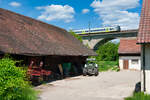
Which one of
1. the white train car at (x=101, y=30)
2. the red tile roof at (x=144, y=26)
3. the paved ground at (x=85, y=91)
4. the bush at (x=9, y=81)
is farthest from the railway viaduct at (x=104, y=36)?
the bush at (x=9, y=81)

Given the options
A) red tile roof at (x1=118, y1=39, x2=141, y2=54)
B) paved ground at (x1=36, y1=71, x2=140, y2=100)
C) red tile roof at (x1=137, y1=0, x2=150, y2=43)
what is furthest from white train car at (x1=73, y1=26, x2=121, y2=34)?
A: red tile roof at (x1=137, y1=0, x2=150, y2=43)

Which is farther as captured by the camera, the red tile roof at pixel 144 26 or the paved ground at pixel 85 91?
the paved ground at pixel 85 91

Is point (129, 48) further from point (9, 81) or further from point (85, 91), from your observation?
point (9, 81)

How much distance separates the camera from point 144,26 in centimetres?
884

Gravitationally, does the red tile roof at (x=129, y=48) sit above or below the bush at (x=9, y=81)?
above

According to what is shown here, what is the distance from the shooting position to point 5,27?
12953mm

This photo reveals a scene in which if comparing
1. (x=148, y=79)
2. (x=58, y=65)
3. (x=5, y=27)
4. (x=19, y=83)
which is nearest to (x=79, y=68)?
(x=58, y=65)

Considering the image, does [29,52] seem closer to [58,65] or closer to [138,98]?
[58,65]

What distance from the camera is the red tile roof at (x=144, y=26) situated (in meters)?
8.11

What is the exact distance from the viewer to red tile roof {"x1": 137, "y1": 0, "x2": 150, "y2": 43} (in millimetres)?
8109

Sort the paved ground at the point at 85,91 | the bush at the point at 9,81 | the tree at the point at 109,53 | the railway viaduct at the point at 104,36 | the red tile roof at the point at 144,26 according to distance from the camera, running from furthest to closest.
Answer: the tree at the point at 109,53, the railway viaduct at the point at 104,36, the paved ground at the point at 85,91, the red tile roof at the point at 144,26, the bush at the point at 9,81

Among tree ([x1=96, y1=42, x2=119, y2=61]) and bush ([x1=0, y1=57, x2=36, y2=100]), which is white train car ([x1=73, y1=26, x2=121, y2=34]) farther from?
bush ([x1=0, y1=57, x2=36, y2=100])

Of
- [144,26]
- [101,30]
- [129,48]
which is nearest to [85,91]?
[144,26]

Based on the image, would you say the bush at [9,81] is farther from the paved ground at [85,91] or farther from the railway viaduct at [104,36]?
the railway viaduct at [104,36]
